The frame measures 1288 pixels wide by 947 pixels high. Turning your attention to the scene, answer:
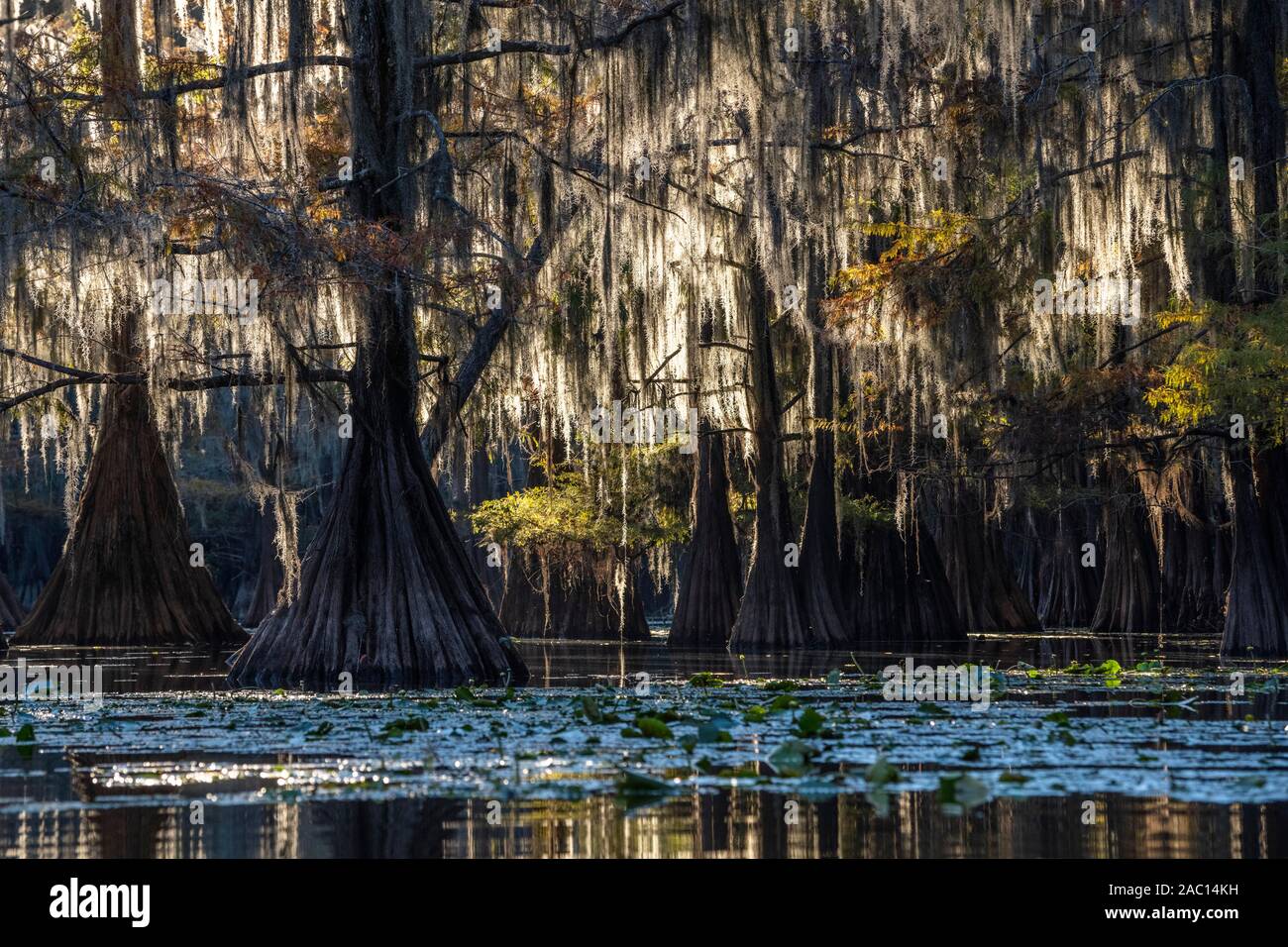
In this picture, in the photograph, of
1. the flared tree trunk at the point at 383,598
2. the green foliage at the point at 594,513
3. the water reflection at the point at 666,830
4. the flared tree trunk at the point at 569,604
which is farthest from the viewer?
the flared tree trunk at the point at 569,604

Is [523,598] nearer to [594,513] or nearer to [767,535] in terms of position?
[594,513]

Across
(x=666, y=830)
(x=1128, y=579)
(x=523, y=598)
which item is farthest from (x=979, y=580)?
(x=666, y=830)

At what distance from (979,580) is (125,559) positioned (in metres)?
16.2

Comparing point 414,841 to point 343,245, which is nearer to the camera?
point 414,841

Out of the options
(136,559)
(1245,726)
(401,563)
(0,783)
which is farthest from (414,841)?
(136,559)

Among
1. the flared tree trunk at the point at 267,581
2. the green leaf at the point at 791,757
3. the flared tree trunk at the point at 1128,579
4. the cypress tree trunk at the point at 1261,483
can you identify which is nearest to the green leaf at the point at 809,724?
the green leaf at the point at 791,757

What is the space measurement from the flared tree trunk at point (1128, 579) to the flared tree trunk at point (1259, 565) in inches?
579

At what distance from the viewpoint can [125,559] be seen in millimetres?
25297

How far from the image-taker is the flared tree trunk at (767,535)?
2558 cm

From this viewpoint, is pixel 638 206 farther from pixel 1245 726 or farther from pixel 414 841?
pixel 414 841

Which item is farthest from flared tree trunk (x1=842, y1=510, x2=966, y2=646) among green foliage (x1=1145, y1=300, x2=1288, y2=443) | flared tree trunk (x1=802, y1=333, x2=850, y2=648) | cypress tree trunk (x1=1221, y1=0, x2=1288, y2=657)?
green foliage (x1=1145, y1=300, x2=1288, y2=443)

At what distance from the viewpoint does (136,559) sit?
25.3 metres

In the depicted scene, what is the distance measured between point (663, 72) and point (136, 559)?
442 inches

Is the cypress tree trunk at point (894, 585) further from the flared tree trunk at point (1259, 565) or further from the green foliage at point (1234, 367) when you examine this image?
→ the green foliage at point (1234, 367)
